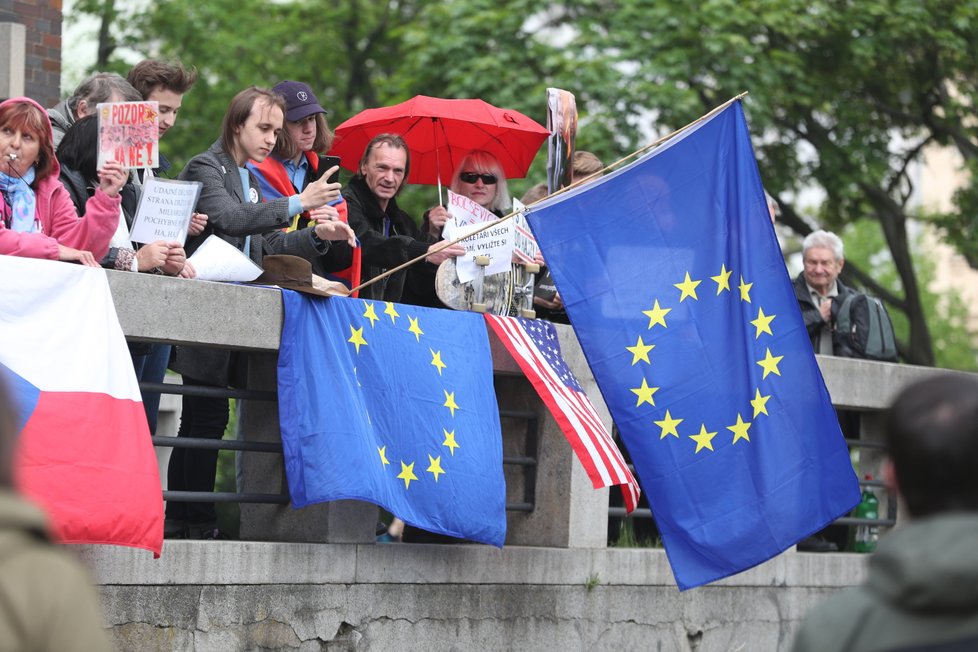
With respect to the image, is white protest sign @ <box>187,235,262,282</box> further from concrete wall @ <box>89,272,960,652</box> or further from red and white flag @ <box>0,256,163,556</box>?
red and white flag @ <box>0,256,163,556</box>

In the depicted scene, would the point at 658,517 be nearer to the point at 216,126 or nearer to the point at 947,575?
the point at 947,575

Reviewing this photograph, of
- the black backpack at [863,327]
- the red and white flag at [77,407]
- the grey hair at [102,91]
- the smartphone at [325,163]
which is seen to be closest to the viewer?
the red and white flag at [77,407]

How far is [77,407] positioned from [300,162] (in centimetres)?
234

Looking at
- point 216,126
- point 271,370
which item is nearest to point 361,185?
point 271,370

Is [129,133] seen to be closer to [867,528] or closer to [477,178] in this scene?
[477,178]

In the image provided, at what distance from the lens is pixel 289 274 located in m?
7.09

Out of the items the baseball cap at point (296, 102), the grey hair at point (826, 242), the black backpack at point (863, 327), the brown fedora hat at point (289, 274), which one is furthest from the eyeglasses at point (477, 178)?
the black backpack at point (863, 327)

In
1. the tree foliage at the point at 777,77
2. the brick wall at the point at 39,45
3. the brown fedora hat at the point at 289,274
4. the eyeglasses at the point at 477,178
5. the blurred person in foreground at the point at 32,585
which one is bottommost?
the blurred person in foreground at the point at 32,585

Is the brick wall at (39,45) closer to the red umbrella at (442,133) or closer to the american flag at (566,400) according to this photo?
the red umbrella at (442,133)

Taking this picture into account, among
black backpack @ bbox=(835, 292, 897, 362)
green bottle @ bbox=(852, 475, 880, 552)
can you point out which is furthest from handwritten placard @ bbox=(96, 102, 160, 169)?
green bottle @ bbox=(852, 475, 880, 552)

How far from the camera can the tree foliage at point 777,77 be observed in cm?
1858

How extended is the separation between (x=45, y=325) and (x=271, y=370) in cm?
159

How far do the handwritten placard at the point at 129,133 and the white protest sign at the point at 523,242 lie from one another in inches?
85.7

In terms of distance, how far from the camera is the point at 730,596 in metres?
9.52
